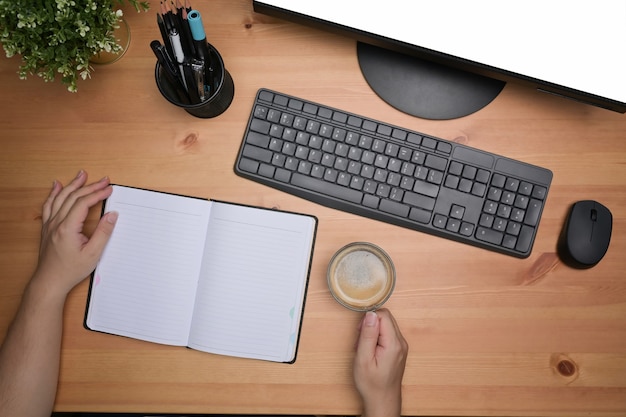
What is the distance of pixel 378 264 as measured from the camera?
778 millimetres

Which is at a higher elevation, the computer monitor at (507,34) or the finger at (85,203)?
the computer monitor at (507,34)

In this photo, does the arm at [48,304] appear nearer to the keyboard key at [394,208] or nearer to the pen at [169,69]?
the pen at [169,69]

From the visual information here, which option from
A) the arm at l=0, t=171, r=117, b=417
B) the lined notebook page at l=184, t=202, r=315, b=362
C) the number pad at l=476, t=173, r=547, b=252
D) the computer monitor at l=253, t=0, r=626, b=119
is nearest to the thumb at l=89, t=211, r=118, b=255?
the arm at l=0, t=171, r=117, b=417

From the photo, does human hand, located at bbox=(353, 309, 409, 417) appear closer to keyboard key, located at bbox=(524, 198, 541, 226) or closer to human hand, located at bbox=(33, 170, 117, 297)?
keyboard key, located at bbox=(524, 198, 541, 226)

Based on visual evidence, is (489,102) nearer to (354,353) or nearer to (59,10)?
(354,353)

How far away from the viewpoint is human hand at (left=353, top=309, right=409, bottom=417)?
2.46 ft

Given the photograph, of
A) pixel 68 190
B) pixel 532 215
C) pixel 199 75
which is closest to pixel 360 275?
pixel 532 215

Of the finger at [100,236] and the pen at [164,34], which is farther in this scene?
the finger at [100,236]

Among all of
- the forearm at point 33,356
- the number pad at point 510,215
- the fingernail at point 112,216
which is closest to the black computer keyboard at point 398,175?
the number pad at point 510,215

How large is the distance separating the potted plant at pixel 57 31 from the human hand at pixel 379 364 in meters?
0.56

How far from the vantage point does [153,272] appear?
0.79 metres

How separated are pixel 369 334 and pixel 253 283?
0.19 metres

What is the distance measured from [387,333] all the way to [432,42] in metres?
0.43

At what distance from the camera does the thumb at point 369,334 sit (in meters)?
0.75
